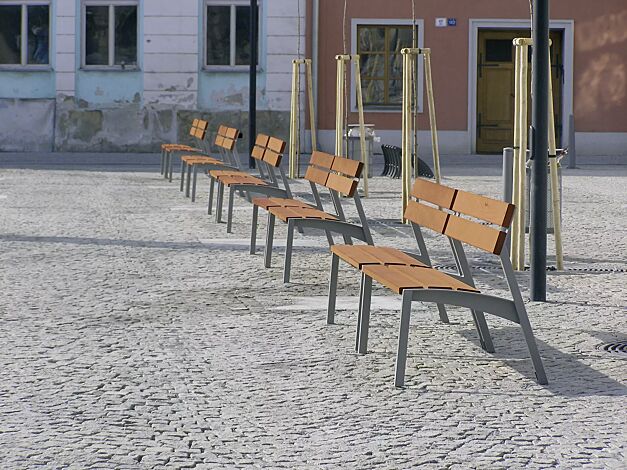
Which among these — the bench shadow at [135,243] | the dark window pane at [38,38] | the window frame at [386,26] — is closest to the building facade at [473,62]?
the window frame at [386,26]

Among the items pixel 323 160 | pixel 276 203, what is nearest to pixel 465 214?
pixel 276 203

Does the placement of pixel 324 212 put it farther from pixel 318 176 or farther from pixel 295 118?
pixel 295 118

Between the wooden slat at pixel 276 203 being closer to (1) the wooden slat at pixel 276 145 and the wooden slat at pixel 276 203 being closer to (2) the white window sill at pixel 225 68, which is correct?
(1) the wooden slat at pixel 276 145

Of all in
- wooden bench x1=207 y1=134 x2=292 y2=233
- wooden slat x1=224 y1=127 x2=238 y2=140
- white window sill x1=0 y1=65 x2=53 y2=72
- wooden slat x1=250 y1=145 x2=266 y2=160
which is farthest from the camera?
white window sill x1=0 y1=65 x2=53 y2=72

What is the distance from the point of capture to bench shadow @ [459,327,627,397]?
6.53 m

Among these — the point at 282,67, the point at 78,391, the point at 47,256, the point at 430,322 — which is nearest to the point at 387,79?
the point at 282,67

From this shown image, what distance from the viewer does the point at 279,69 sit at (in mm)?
30844

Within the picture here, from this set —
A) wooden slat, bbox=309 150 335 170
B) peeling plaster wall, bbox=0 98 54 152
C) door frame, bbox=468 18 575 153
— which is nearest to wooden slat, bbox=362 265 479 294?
wooden slat, bbox=309 150 335 170

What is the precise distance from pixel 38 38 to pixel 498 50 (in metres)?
9.95

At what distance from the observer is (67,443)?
5.40 metres

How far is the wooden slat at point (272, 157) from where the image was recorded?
13.7 metres

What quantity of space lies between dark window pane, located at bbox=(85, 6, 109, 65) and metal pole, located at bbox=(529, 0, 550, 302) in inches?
904

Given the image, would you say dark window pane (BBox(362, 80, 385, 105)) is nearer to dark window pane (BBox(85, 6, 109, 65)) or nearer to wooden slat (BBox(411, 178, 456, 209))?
dark window pane (BBox(85, 6, 109, 65))

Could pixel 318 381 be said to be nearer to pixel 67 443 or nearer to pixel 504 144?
pixel 67 443
